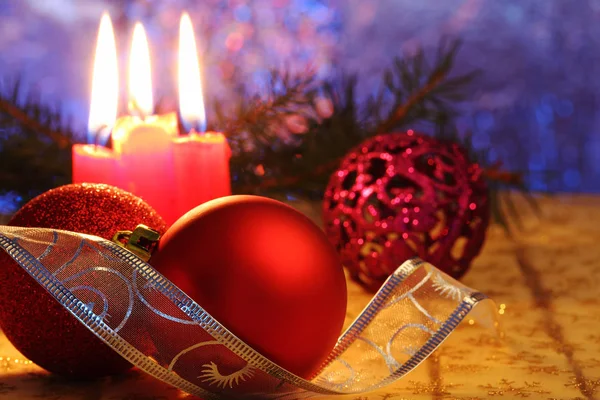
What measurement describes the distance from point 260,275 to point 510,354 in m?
0.22

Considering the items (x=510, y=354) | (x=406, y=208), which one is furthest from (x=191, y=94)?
(x=510, y=354)

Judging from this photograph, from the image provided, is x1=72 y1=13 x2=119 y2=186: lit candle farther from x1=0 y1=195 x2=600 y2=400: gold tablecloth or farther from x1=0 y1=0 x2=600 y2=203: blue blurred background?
x1=0 y1=0 x2=600 y2=203: blue blurred background

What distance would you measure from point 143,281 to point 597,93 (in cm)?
150

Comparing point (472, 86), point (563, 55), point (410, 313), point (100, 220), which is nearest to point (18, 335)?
point (100, 220)

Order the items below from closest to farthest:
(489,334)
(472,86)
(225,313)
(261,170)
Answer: (225,313), (489,334), (261,170), (472,86)

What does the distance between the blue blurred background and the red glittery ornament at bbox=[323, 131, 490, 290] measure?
1.04 meters

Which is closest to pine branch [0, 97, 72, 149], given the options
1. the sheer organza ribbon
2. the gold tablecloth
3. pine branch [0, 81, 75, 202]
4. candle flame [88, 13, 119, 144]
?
pine branch [0, 81, 75, 202]

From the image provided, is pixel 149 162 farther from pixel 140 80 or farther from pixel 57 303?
pixel 57 303

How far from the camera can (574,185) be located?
5.65ft

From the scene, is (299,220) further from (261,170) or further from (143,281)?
(261,170)

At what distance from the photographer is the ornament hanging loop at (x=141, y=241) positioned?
1.42 ft

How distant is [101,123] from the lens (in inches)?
25.6

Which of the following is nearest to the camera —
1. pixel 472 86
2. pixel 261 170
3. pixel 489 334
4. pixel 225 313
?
pixel 225 313

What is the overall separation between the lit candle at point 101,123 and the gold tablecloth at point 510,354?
14cm
